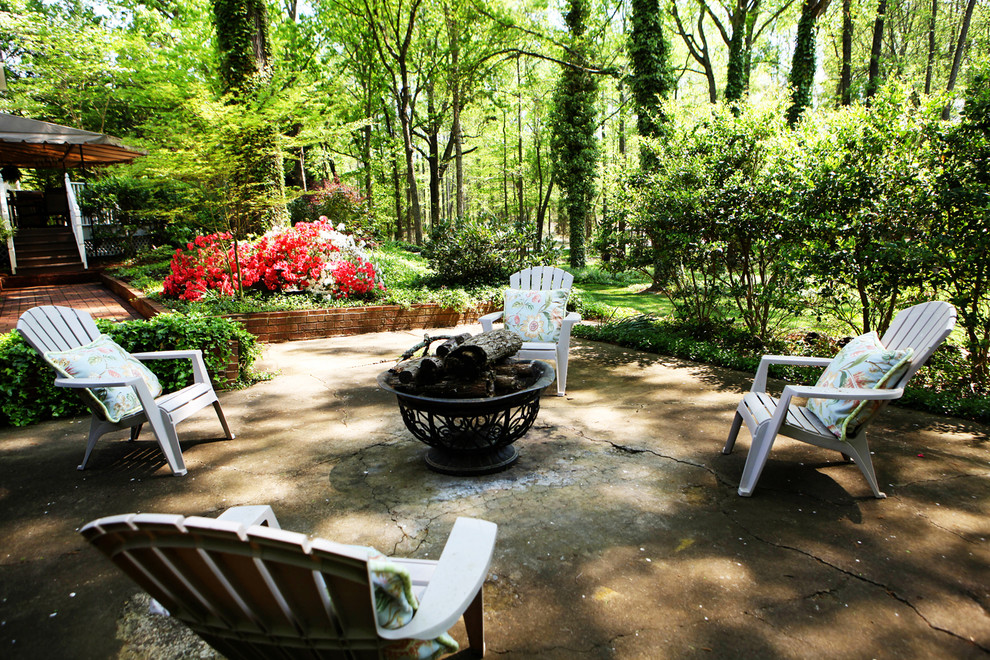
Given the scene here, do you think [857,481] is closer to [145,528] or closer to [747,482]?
[747,482]

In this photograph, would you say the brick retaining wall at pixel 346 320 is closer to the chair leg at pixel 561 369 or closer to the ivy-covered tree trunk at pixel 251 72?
the ivy-covered tree trunk at pixel 251 72

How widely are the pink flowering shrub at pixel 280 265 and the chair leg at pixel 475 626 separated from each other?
21.2ft

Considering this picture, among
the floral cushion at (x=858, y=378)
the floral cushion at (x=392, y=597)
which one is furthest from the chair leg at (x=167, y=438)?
the floral cushion at (x=858, y=378)

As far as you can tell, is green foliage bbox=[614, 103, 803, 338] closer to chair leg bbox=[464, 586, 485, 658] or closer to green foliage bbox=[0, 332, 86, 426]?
chair leg bbox=[464, 586, 485, 658]

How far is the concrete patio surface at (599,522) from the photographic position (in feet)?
5.99

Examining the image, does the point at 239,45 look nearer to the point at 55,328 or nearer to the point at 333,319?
the point at 333,319

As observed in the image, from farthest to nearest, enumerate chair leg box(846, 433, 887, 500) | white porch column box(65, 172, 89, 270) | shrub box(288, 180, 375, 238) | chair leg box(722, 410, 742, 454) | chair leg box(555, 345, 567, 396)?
shrub box(288, 180, 375, 238)
white porch column box(65, 172, 89, 270)
chair leg box(555, 345, 567, 396)
chair leg box(722, 410, 742, 454)
chair leg box(846, 433, 887, 500)

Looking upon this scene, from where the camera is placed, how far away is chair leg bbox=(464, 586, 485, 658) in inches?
65.7

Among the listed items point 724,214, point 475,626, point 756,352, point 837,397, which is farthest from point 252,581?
point 756,352

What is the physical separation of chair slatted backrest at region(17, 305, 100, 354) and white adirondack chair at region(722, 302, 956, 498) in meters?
4.02

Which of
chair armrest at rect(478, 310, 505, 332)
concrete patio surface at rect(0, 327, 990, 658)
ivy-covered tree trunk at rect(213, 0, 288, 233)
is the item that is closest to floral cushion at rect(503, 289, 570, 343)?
chair armrest at rect(478, 310, 505, 332)

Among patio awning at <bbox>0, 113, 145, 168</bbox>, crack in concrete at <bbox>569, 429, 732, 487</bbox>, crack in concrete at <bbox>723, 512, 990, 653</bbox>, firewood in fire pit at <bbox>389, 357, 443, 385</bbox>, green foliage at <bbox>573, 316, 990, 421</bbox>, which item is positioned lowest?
crack in concrete at <bbox>723, 512, 990, 653</bbox>

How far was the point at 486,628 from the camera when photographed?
6.09ft

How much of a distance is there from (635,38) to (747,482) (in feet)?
32.3
